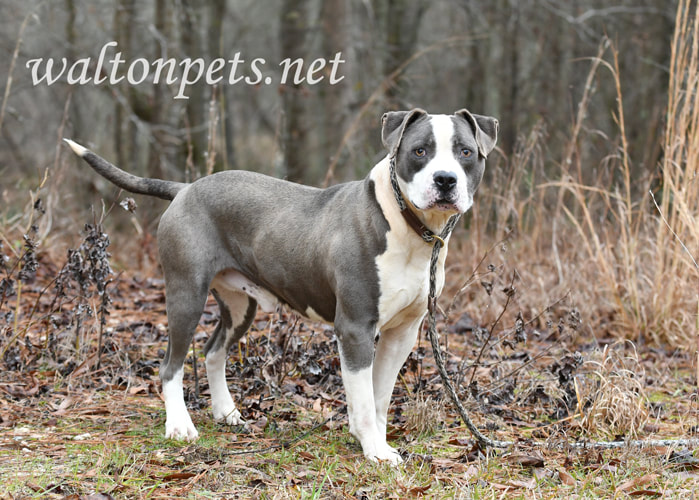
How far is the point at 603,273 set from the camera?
5.78 meters

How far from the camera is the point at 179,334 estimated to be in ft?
13.0

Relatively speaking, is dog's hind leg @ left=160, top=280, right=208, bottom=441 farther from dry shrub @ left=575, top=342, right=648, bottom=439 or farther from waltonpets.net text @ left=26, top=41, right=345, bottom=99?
waltonpets.net text @ left=26, top=41, right=345, bottom=99

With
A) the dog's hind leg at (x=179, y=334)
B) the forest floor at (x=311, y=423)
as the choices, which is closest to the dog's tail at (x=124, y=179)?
the dog's hind leg at (x=179, y=334)

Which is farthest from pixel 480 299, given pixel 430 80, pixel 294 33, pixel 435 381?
pixel 430 80

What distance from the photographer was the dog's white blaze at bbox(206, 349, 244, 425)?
4160mm

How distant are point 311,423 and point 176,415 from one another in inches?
28.2

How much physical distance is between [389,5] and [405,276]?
1016 cm

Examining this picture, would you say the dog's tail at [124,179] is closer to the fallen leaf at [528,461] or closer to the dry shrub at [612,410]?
the fallen leaf at [528,461]

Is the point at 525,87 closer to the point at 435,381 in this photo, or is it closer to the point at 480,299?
the point at 480,299

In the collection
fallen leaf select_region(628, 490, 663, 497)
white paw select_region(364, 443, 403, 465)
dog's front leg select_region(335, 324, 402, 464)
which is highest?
dog's front leg select_region(335, 324, 402, 464)

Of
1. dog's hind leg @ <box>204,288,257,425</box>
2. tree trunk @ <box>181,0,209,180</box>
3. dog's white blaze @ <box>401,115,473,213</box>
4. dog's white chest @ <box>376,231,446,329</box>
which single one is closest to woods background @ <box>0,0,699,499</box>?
dog's hind leg @ <box>204,288,257,425</box>

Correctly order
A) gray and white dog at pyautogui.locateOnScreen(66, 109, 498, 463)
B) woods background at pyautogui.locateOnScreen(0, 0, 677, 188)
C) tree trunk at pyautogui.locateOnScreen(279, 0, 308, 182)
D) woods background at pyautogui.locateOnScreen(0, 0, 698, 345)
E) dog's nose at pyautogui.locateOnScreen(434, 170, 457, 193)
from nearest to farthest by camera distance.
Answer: dog's nose at pyautogui.locateOnScreen(434, 170, 457, 193)
gray and white dog at pyautogui.locateOnScreen(66, 109, 498, 463)
woods background at pyautogui.locateOnScreen(0, 0, 698, 345)
woods background at pyautogui.locateOnScreen(0, 0, 677, 188)
tree trunk at pyautogui.locateOnScreen(279, 0, 308, 182)

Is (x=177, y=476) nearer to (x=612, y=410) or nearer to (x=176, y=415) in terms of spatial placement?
(x=176, y=415)

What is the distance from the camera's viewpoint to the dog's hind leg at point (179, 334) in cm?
389
